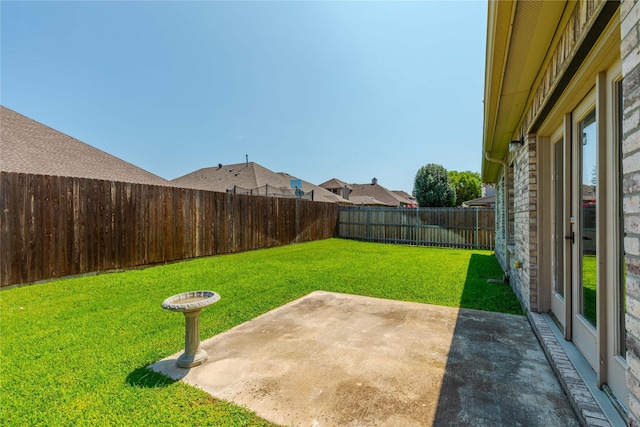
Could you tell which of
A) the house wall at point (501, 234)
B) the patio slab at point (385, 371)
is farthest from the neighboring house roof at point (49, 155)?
the house wall at point (501, 234)

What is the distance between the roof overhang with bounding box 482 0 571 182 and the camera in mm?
1908

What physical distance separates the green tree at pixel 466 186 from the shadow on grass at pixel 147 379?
35372 millimetres

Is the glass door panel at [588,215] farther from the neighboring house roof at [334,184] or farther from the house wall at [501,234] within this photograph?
the neighboring house roof at [334,184]

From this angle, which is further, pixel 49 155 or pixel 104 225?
pixel 49 155

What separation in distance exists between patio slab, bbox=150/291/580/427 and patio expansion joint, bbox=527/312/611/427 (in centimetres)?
8

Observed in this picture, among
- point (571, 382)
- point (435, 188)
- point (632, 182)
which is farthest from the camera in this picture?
point (435, 188)

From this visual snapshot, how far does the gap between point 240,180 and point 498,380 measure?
1849 cm

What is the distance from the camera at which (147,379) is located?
7.27 ft

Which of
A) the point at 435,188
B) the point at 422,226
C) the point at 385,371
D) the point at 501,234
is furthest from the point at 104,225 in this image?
the point at 435,188

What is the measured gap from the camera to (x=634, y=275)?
3.85 feet

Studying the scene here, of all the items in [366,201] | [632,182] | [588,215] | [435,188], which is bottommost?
[588,215]

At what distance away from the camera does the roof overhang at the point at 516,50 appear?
1.91 metres

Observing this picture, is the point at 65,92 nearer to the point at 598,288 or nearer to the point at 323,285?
the point at 323,285

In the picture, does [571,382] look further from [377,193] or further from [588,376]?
[377,193]
